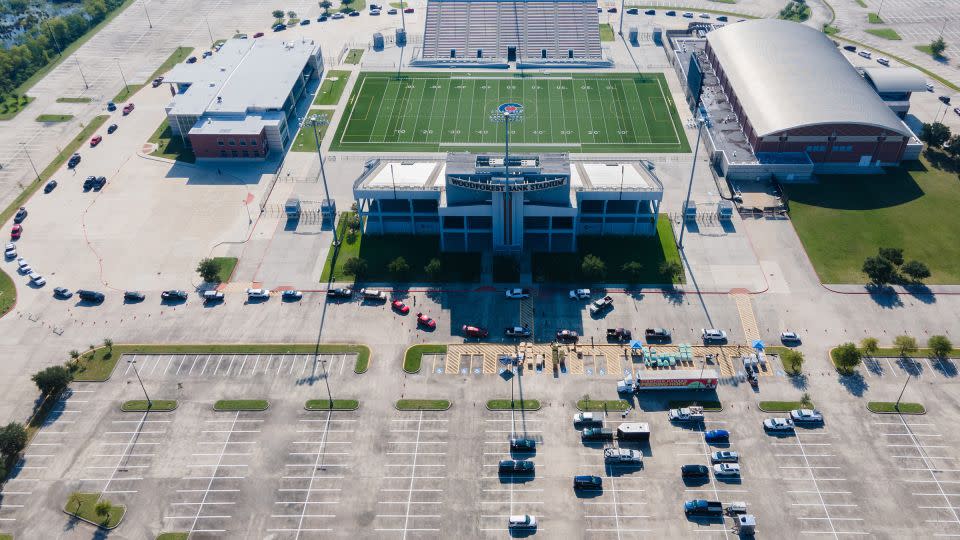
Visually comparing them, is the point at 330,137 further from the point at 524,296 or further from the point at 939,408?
the point at 939,408

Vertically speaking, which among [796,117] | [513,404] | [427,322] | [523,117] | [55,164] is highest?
[796,117]

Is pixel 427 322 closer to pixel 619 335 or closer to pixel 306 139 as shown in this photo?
pixel 619 335

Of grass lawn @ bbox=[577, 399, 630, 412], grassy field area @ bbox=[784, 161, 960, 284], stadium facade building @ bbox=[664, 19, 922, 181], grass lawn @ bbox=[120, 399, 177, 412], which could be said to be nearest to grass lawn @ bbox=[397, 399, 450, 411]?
grass lawn @ bbox=[577, 399, 630, 412]

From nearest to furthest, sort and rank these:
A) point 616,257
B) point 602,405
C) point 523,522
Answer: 1. point 523,522
2. point 602,405
3. point 616,257

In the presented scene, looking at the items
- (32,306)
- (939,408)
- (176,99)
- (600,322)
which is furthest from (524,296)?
(176,99)

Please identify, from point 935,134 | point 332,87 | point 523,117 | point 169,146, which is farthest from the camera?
point 332,87

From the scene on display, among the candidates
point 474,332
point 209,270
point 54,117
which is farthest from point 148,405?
point 54,117

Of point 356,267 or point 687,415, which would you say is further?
point 356,267

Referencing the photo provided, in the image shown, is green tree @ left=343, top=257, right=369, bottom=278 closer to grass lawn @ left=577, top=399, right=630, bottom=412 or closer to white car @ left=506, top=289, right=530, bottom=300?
white car @ left=506, top=289, right=530, bottom=300

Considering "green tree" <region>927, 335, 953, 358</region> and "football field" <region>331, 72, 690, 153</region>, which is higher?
"football field" <region>331, 72, 690, 153</region>
